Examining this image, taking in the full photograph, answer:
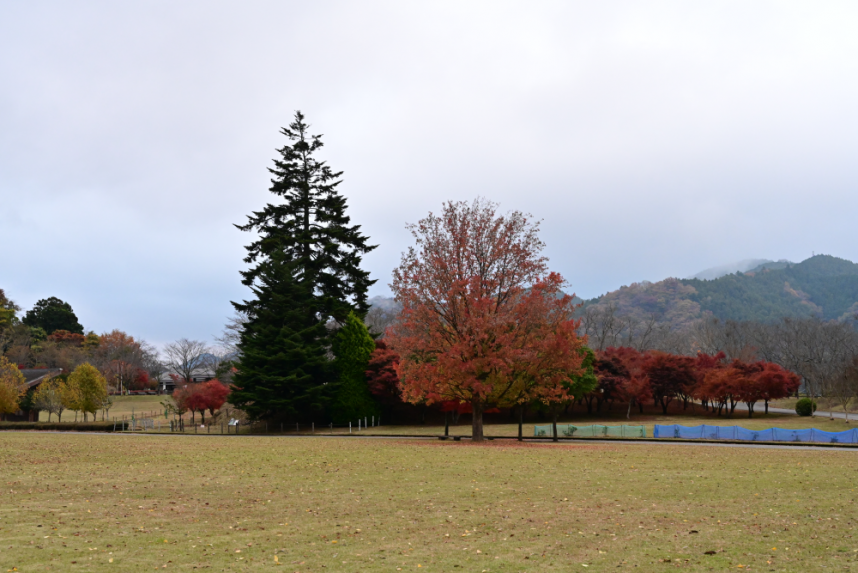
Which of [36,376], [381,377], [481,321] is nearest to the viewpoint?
[481,321]

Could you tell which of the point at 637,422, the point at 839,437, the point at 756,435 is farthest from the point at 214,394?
the point at 839,437

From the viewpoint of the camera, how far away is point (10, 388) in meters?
57.9

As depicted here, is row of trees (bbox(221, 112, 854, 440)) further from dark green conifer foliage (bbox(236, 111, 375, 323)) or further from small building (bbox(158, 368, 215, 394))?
small building (bbox(158, 368, 215, 394))

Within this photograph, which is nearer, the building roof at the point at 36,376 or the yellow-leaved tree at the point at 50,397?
the yellow-leaved tree at the point at 50,397

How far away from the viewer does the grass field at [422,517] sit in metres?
8.64

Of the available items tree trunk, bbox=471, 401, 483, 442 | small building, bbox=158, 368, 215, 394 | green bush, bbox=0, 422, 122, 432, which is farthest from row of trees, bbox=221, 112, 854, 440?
small building, bbox=158, 368, 215, 394

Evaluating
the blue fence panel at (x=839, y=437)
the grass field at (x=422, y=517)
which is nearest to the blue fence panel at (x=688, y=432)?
the blue fence panel at (x=839, y=437)

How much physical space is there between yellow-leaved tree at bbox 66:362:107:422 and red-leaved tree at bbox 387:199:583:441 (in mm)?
36160

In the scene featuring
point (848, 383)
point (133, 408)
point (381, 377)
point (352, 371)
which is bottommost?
point (133, 408)

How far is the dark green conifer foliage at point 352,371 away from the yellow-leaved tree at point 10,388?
2926cm

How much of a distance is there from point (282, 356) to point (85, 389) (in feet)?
64.4

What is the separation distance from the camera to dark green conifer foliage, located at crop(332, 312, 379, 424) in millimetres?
57656

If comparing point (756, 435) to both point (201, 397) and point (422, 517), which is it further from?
point (201, 397)

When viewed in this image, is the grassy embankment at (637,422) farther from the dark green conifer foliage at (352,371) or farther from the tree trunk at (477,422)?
the tree trunk at (477,422)
